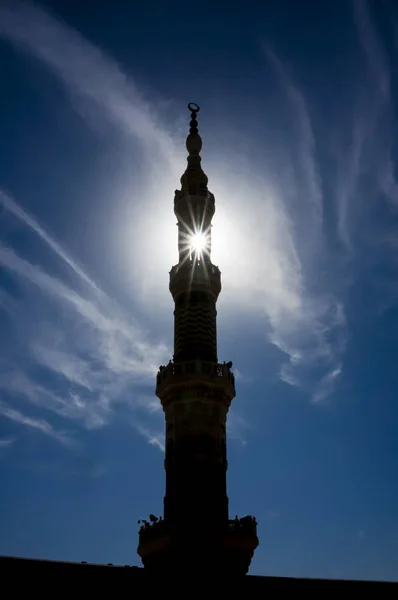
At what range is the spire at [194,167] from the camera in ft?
167

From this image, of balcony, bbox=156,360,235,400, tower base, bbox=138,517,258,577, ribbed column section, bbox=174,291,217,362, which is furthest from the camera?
ribbed column section, bbox=174,291,217,362

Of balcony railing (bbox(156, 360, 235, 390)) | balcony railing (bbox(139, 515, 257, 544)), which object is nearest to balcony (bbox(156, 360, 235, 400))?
balcony railing (bbox(156, 360, 235, 390))

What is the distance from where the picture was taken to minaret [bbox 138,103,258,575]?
38.7m

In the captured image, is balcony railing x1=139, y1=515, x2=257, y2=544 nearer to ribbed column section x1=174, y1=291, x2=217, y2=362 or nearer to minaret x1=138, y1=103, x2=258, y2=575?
minaret x1=138, y1=103, x2=258, y2=575

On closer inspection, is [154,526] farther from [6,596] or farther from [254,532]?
[6,596]

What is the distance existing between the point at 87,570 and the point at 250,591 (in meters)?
8.74

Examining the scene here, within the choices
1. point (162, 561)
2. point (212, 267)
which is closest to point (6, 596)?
point (162, 561)

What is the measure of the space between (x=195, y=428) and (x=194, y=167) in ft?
68.7

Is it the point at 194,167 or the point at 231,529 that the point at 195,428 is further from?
the point at 194,167

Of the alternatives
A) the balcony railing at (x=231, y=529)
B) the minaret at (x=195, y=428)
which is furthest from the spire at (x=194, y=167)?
the balcony railing at (x=231, y=529)

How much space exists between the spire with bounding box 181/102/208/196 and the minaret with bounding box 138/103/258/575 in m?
0.13

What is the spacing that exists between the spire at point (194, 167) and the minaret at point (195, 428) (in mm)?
130

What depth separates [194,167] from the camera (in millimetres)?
52250

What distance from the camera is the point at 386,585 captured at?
3734 cm
